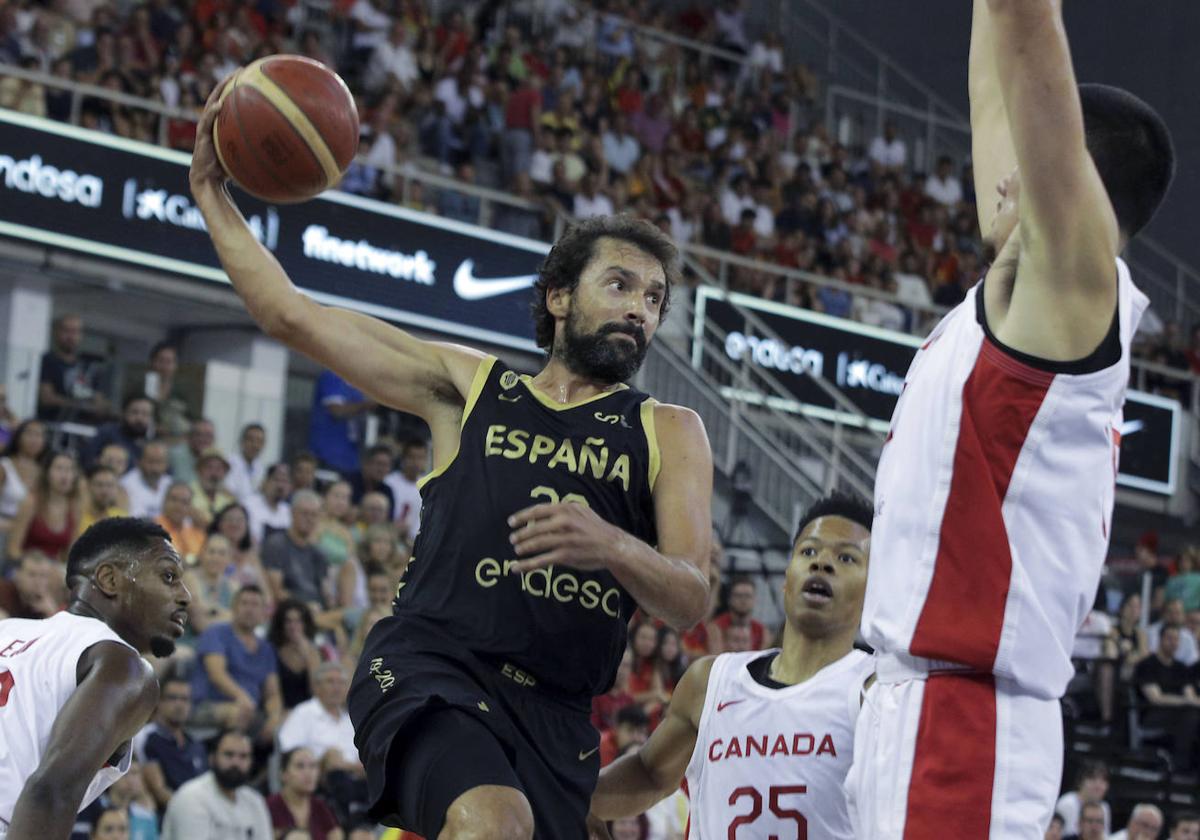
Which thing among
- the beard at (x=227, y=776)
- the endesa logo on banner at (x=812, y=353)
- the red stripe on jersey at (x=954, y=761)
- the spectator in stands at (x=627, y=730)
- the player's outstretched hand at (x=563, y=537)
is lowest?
the beard at (x=227, y=776)

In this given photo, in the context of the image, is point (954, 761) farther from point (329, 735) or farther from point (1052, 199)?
point (329, 735)

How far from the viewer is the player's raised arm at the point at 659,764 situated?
511cm

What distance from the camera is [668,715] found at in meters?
5.26

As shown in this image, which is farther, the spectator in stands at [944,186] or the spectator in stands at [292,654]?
the spectator in stands at [944,186]

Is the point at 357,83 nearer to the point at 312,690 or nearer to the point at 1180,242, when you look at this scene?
the point at 312,690

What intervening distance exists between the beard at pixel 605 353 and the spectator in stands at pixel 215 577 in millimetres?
6185

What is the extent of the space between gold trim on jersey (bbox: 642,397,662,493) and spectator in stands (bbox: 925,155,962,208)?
1771cm

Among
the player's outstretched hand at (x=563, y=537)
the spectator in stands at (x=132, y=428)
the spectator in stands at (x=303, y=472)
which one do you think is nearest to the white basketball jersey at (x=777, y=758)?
the player's outstretched hand at (x=563, y=537)

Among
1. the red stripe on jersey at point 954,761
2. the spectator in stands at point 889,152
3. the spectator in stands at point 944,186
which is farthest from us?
the spectator in stands at point 944,186

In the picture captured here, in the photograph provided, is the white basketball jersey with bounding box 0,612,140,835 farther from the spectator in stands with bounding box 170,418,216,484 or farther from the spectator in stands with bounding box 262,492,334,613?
the spectator in stands with bounding box 170,418,216,484

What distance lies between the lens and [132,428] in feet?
37.3

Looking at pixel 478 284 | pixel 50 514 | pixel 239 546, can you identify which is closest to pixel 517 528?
pixel 50 514

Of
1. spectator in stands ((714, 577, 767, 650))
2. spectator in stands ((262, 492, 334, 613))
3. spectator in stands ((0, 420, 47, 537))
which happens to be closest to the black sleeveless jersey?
spectator in stands ((0, 420, 47, 537))

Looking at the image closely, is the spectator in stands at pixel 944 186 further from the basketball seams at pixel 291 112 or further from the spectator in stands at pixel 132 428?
the basketball seams at pixel 291 112
